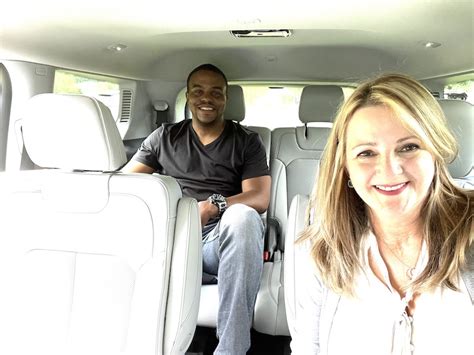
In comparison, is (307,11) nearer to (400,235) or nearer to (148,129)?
(400,235)

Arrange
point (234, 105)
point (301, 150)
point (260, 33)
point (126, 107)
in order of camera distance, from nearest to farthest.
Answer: point (260, 33) → point (301, 150) → point (234, 105) → point (126, 107)

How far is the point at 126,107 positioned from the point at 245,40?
1.39 metres

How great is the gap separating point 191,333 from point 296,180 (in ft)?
4.77

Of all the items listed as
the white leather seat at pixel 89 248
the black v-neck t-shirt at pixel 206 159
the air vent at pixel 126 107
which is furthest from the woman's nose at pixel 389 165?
the air vent at pixel 126 107

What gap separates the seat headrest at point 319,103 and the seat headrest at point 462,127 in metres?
0.66

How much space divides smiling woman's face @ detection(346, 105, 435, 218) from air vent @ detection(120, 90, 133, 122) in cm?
293

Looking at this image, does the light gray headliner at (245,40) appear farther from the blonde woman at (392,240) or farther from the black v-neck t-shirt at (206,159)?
the blonde woman at (392,240)

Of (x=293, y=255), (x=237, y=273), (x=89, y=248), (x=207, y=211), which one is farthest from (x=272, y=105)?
(x=89, y=248)

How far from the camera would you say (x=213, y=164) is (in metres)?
2.76

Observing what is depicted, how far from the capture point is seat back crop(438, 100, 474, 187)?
2626mm

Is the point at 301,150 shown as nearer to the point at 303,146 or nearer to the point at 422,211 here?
the point at 303,146

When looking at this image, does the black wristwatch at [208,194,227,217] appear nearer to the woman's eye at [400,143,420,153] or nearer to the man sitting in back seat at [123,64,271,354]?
the man sitting in back seat at [123,64,271,354]

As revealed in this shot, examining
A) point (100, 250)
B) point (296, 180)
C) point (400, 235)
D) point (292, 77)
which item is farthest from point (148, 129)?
point (400, 235)

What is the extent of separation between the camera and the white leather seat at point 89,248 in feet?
5.60
